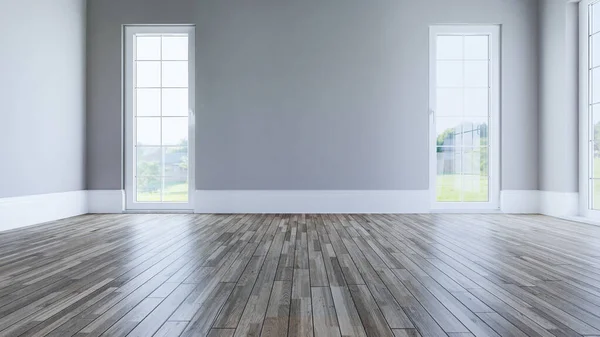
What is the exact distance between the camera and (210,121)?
4742 millimetres

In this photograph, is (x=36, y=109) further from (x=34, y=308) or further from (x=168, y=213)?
(x=34, y=308)

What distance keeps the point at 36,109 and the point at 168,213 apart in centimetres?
173

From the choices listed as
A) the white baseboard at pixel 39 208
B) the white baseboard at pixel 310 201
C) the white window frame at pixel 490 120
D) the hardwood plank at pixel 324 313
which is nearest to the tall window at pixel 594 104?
the white window frame at pixel 490 120

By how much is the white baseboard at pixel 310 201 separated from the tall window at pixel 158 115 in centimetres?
44

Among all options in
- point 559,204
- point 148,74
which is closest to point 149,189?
point 148,74

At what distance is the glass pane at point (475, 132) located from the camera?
482 cm

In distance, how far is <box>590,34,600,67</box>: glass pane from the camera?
13.4ft

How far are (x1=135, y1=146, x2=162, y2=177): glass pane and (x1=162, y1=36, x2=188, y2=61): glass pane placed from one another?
45.5 inches

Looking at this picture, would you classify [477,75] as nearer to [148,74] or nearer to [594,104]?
[594,104]

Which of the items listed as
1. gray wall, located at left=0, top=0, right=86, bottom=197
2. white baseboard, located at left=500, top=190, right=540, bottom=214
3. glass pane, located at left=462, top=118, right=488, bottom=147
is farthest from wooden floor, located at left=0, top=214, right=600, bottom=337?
glass pane, located at left=462, top=118, right=488, bottom=147

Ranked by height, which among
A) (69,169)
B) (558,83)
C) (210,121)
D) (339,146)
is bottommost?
(69,169)

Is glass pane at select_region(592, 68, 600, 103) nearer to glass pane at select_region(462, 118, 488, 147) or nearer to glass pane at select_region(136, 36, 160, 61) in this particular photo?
glass pane at select_region(462, 118, 488, 147)

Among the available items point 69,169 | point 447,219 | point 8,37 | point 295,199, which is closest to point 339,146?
point 295,199

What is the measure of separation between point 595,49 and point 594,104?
576 mm
